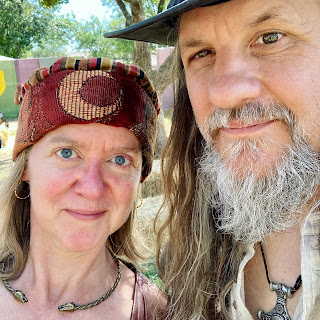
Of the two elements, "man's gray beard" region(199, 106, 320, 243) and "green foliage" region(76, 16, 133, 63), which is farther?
"green foliage" region(76, 16, 133, 63)

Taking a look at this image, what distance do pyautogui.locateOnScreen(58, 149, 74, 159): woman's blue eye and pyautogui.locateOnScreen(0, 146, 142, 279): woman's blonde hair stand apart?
28 centimetres

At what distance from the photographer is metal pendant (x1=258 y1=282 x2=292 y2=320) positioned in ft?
6.42

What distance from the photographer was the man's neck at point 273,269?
204 centimetres

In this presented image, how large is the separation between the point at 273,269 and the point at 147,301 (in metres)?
0.79

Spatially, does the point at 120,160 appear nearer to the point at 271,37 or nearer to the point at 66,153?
the point at 66,153

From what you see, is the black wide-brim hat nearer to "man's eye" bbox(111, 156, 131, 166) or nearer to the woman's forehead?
the woman's forehead

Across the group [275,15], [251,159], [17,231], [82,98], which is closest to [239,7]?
[275,15]

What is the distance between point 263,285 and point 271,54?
1147mm

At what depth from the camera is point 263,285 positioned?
84.1 inches

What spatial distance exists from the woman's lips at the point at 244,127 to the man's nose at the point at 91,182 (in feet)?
2.43

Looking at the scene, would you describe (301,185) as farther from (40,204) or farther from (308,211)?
(40,204)

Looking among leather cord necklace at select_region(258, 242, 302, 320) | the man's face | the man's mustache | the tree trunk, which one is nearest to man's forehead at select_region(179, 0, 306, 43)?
the man's face

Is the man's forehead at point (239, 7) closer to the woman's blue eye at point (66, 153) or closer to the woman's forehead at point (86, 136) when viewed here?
the woman's forehead at point (86, 136)

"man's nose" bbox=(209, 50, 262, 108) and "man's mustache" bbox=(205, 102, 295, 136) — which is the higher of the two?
"man's nose" bbox=(209, 50, 262, 108)
